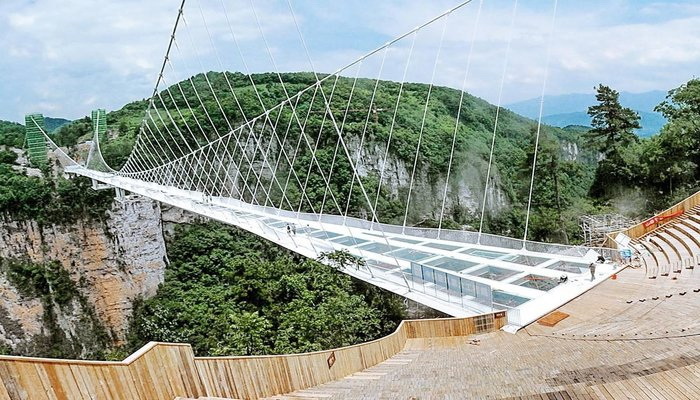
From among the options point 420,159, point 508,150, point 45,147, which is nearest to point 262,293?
point 45,147

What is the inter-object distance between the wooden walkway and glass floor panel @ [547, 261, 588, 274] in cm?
164

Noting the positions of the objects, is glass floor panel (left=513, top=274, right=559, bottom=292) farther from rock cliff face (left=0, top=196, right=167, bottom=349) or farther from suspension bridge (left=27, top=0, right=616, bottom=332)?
rock cliff face (left=0, top=196, right=167, bottom=349)

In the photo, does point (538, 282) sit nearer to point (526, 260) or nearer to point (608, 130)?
point (526, 260)

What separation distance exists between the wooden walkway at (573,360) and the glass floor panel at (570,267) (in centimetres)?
164

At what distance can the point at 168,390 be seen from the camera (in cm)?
286

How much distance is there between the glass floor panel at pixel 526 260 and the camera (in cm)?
1041

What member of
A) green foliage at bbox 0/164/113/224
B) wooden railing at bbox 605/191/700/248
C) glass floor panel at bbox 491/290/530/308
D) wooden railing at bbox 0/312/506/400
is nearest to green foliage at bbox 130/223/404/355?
glass floor panel at bbox 491/290/530/308

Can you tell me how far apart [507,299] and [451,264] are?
235cm

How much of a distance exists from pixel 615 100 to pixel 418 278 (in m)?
20.1

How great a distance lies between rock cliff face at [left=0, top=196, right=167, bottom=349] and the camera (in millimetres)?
20047

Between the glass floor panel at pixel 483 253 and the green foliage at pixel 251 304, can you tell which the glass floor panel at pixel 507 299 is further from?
the green foliage at pixel 251 304

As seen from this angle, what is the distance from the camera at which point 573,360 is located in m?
4.82

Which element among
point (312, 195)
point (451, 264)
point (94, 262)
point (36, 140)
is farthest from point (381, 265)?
point (36, 140)

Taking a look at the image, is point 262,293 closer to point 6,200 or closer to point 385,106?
point 6,200
